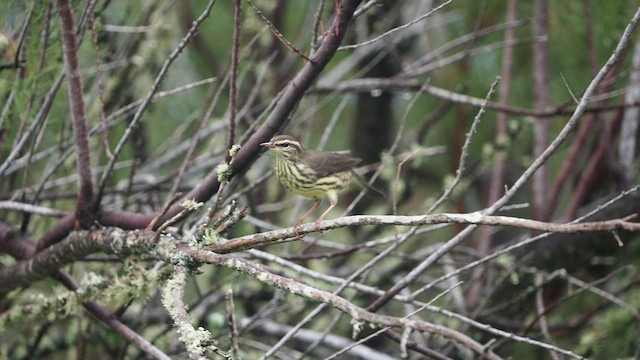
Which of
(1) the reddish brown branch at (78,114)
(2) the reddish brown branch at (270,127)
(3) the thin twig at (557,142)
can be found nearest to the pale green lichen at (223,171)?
(2) the reddish brown branch at (270,127)

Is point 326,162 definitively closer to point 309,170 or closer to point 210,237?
point 309,170

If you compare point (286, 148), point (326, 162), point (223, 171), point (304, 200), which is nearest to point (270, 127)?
point (223, 171)

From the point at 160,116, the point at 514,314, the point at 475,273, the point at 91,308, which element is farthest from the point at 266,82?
the point at 91,308

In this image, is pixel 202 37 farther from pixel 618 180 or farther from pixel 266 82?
pixel 618 180

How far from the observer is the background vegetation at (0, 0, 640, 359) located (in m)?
2.70

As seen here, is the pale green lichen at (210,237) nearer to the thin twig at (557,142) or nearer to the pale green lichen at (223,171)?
the pale green lichen at (223,171)

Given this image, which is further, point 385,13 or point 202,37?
point 202,37

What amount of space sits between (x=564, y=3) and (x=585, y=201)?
131cm

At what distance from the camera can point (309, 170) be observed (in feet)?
13.0

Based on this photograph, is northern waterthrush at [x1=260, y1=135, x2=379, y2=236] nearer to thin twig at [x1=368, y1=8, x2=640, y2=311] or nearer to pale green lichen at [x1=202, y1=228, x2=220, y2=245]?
thin twig at [x1=368, y1=8, x2=640, y2=311]

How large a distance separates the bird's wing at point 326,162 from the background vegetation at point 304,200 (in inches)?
4.3

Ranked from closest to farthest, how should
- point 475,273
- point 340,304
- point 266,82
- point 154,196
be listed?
point 340,304 < point 154,196 < point 475,273 < point 266,82

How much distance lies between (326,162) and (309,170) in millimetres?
130

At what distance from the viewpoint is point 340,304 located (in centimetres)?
195
